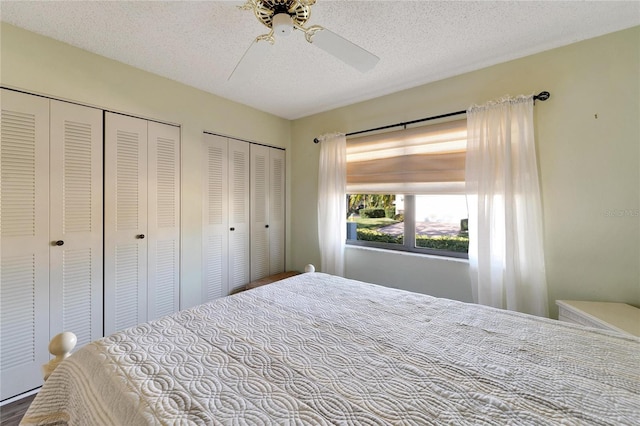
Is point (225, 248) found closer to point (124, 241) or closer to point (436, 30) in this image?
point (124, 241)

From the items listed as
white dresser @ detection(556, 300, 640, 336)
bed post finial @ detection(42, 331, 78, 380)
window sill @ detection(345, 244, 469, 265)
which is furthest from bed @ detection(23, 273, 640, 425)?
window sill @ detection(345, 244, 469, 265)

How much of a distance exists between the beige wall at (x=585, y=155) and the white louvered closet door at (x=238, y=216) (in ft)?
7.29

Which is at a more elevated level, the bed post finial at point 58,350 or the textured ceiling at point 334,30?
the textured ceiling at point 334,30

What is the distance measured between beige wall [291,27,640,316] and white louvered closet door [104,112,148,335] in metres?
2.76

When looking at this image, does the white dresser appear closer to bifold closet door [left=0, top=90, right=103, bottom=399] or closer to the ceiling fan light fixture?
the ceiling fan light fixture

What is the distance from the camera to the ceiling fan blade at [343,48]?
1313 millimetres

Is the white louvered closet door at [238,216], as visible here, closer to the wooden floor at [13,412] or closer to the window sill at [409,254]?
the window sill at [409,254]

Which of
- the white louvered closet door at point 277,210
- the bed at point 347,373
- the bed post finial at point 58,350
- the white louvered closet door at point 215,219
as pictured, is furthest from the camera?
the white louvered closet door at point 277,210

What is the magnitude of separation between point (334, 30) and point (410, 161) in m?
1.34

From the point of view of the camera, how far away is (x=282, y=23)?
1.21m

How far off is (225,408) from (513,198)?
2.25 meters

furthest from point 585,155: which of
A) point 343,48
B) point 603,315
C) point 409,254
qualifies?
point 343,48

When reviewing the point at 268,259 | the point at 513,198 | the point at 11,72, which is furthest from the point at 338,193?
the point at 11,72

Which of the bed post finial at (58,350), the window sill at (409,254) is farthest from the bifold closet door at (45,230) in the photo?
the window sill at (409,254)
